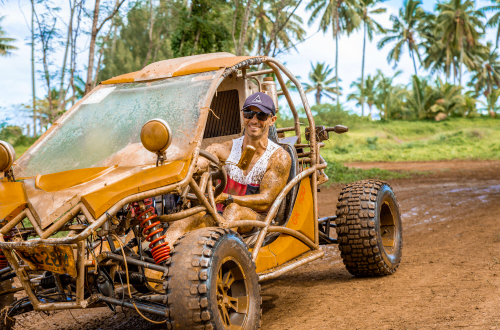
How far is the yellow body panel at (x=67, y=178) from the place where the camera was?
3143mm

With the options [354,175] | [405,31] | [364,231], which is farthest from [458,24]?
[364,231]

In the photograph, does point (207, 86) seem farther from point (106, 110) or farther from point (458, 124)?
point (458, 124)

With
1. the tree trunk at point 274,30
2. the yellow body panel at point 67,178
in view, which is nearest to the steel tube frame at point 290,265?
the yellow body panel at point 67,178

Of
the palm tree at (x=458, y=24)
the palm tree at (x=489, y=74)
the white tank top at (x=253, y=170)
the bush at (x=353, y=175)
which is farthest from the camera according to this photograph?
the palm tree at (x=489, y=74)

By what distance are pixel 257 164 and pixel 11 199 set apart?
80.3 inches

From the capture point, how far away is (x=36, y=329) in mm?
4441

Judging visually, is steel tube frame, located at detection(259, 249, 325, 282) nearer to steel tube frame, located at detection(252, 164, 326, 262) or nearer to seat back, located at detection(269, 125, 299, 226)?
steel tube frame, located at detection(252, 164, 326, 262)

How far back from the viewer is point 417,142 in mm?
30328

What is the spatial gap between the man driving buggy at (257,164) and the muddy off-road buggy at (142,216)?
14cm

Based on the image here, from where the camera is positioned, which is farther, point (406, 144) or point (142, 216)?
point (406, 144)

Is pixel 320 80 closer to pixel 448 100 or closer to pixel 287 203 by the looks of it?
pixel 448 100

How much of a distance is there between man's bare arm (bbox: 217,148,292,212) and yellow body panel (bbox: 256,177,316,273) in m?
0.28

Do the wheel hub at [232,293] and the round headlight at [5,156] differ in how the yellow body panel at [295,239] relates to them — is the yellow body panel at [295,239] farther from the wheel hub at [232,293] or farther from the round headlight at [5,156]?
the round headlight at [5,156]

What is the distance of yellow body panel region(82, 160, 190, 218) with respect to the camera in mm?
2820
